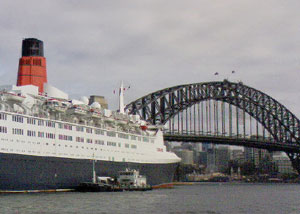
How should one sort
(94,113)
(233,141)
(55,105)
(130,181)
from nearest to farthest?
(55,105)
(130,181)
(94,113)
(233,141)

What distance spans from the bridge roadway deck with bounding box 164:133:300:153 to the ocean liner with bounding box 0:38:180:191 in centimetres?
2322

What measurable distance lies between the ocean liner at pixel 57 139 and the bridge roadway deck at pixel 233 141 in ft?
76.2

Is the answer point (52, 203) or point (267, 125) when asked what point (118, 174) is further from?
point (267, 125)

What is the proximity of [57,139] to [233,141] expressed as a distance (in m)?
54.9

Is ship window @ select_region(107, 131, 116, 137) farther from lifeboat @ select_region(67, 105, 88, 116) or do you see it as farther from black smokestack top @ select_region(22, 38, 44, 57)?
black smokestack top @ select_region(22, 38, 44, 57)

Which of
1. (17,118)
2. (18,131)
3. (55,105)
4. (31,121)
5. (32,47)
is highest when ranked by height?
(32,47)

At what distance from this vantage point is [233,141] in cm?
9788

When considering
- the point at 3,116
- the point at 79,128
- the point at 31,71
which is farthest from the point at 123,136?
the point at 3,116

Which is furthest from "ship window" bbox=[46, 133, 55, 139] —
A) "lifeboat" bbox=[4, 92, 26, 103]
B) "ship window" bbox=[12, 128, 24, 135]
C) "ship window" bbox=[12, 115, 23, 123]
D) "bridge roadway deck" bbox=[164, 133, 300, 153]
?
"bridge roadway deck" bbox=[164, 133, 300, 153]

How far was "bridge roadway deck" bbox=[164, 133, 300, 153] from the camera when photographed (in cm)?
8926

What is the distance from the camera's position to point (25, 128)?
4541cm

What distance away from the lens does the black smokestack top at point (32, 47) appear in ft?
186

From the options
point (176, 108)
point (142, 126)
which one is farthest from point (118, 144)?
point (176, 108)

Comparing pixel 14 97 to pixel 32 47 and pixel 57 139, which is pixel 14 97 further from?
pixel 32 47
